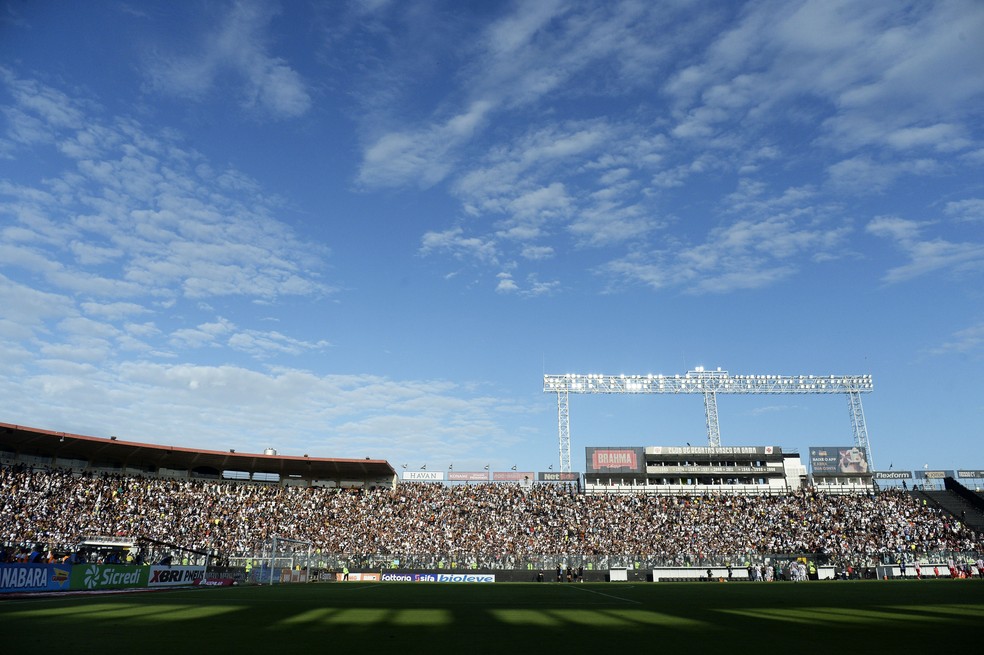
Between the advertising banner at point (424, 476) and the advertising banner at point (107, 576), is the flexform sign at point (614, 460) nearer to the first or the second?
the advertising banner at point (424, 476)

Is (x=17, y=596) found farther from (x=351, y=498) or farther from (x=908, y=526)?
(x=908, y=526)

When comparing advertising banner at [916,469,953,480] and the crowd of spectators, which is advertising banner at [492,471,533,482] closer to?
the crowd of spectators

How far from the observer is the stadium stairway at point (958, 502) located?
59.5 meters

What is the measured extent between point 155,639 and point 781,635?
989 centimetres

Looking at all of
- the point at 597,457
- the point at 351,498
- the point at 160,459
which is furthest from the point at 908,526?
the point at 160,459

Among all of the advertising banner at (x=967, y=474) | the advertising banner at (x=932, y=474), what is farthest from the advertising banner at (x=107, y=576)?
the advertising banner at (x=967, y=474)

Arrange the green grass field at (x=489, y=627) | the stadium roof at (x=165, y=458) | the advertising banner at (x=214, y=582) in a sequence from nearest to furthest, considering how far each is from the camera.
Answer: the green grass field at (x=489, y=627) < the advertising banner at (x=214, y=582) < the stadium roof at (x=165, y=458)

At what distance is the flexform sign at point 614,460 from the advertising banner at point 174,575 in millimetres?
49967

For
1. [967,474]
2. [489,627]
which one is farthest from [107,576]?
[967,474]

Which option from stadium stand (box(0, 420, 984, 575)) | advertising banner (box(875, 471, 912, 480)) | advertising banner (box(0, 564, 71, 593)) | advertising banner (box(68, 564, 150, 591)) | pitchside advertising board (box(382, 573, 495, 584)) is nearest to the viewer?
advertising banner (box(0, 564, 71, 593))

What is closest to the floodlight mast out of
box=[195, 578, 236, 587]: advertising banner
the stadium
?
the stadium

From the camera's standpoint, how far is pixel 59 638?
9.94 meters

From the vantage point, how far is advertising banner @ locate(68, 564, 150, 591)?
26.5 m

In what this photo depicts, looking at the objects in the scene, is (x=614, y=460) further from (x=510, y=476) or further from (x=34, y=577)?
(x=34, y=577)
